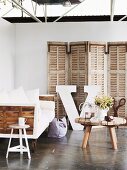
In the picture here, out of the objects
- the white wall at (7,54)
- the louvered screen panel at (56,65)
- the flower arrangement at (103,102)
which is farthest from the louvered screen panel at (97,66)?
the flower arrangement at (103,102)

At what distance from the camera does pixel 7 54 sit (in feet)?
27.5

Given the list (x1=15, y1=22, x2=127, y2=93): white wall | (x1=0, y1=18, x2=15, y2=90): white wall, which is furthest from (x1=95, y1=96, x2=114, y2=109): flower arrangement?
(x1=15, y1=22, x2=127, y2=93): white wall

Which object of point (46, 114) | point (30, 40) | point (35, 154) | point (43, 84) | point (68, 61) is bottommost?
point (35, 154)

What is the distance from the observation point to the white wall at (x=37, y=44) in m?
8.92

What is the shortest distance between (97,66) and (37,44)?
1741mm

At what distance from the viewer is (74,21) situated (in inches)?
380

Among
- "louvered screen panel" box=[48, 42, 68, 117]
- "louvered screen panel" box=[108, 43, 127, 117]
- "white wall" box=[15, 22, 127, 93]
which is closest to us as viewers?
"louvered screen panel" box=[108, 43, 127, 117]

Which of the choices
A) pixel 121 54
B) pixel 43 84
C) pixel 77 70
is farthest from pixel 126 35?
pixel 43 84

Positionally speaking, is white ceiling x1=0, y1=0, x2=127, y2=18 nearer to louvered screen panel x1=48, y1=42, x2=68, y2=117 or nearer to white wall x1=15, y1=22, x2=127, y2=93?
white wall x1=15, y1=22, x2=127, y2=93

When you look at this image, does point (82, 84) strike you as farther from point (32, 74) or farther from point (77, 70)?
point (32, 74)

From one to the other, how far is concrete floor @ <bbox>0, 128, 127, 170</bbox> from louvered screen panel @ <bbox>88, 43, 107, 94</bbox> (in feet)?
6.06

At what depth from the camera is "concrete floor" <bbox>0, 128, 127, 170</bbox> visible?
5.01m

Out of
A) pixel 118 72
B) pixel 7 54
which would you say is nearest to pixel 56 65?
pixel 7 54

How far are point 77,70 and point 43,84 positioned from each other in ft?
3.46
